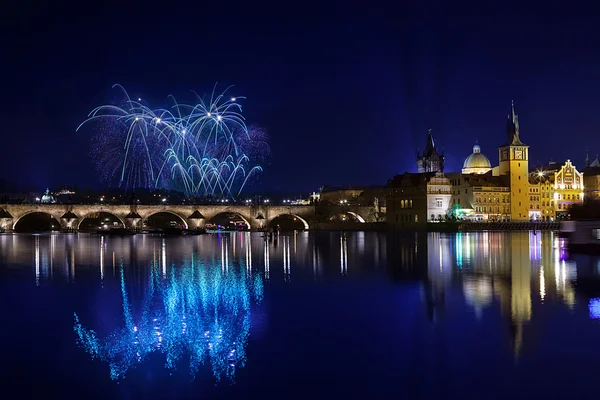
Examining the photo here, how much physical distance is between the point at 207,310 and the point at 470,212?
11929 centimetres

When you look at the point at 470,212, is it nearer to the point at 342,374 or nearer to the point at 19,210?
the point at 19,210

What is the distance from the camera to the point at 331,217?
140 meters

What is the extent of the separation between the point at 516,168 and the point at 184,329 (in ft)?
443

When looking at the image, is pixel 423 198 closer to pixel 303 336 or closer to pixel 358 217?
pixel 358 217

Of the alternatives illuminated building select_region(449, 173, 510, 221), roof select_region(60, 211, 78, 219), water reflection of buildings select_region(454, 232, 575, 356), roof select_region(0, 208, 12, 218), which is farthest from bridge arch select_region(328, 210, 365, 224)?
water reflection of buildings select_region(454, 232, 575, 356)

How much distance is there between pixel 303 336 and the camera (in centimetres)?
1714

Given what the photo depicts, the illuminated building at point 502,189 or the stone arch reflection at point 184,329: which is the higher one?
the illuminated building at point 502,189

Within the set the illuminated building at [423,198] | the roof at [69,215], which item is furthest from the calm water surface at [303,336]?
the illuminated building at [423,198]

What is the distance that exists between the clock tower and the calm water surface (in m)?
115

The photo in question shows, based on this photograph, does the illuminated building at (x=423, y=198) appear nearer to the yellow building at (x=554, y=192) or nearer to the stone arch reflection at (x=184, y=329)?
the yellow building at (x=554, y=192)

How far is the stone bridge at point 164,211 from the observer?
362ft

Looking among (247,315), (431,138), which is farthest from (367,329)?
(431,138)

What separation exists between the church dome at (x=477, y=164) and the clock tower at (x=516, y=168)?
14626 millimetres

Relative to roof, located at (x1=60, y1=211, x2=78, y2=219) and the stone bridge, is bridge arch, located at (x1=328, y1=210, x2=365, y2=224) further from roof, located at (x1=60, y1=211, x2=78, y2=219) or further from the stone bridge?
roof, located at (x1=60, y1=211, x2=78, y2=219)
